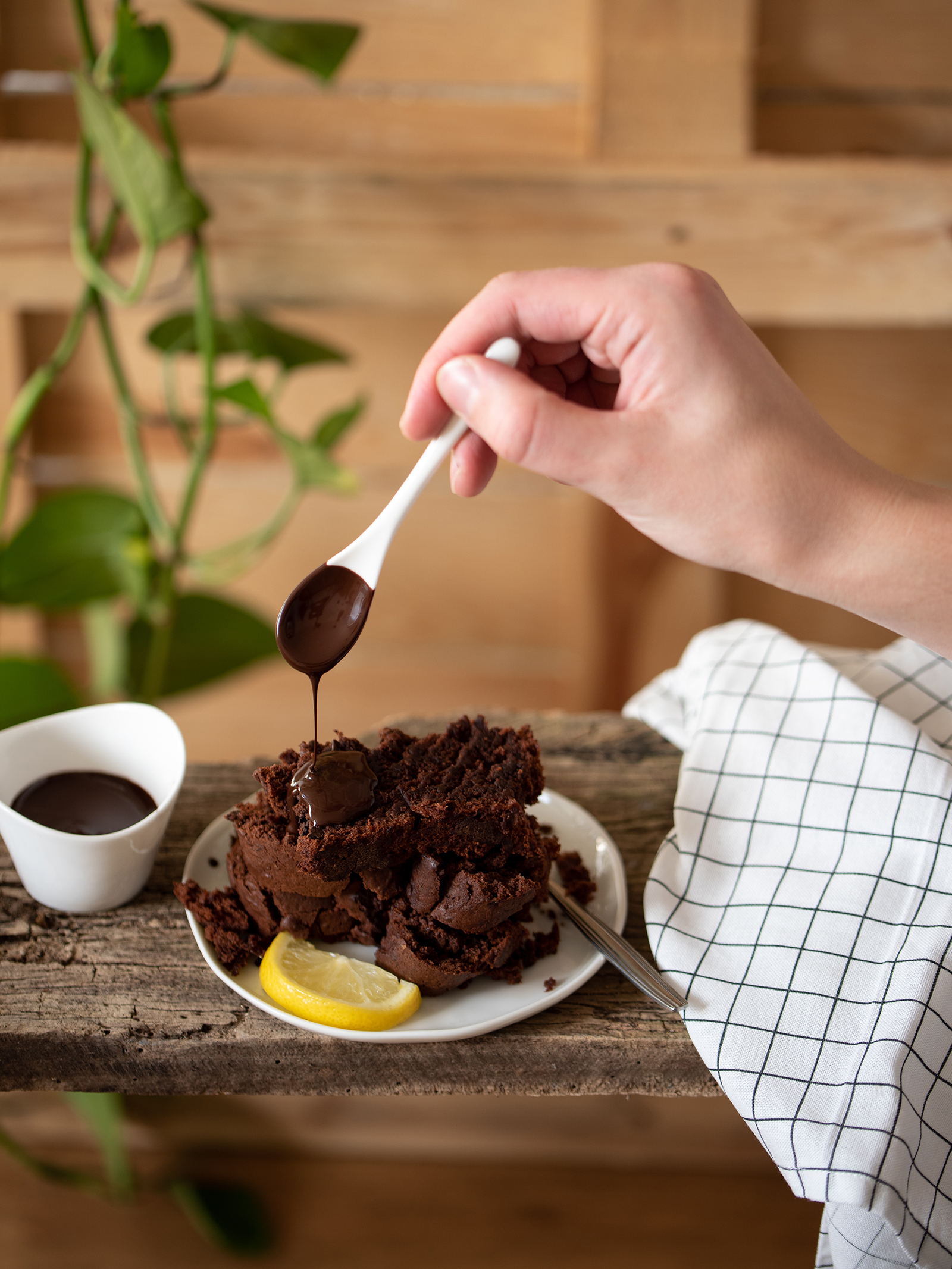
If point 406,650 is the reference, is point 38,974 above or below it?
above

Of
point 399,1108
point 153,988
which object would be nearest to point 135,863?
point 153,988

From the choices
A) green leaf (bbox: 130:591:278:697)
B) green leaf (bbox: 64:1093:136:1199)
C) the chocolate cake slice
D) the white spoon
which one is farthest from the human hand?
green leaf (bbox: 64:1093:136:1199)

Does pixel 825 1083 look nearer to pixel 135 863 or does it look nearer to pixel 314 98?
pixel 135 863

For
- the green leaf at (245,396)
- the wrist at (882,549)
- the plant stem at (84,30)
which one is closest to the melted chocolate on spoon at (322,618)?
the wrist at (882,549)

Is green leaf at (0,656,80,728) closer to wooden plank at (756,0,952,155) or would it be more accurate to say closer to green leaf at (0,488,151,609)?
green leaf at (0,488,151,609)

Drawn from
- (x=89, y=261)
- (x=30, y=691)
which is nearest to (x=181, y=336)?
(x=89, y=261)

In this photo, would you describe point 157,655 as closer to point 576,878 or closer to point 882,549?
point 576,878
